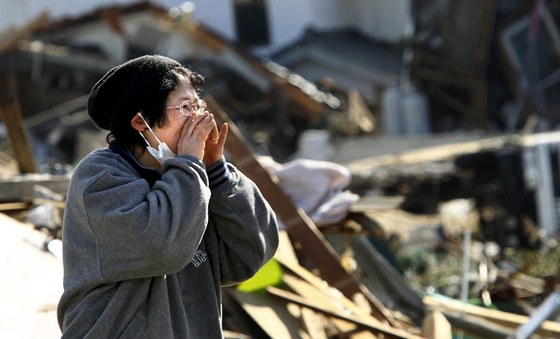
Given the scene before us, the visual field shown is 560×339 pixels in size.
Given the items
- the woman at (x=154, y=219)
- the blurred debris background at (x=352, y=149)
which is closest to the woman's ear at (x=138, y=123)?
the woman at (x=154, y=219)

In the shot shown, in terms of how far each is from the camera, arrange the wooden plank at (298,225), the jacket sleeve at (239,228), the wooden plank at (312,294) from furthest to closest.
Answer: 1. the wooden plank at (298,225)
2. the wooden plank at (312,294)
3. the jacket sleeve at (239,228)

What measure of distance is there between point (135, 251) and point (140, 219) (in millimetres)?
80

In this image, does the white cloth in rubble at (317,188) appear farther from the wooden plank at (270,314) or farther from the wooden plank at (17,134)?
the wooden plank at (17,134)

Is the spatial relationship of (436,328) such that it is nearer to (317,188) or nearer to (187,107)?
(317,188)

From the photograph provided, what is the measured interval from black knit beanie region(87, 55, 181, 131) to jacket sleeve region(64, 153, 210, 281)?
0.17 meters

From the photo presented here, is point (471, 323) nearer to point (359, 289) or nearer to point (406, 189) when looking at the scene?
point (359, 289)

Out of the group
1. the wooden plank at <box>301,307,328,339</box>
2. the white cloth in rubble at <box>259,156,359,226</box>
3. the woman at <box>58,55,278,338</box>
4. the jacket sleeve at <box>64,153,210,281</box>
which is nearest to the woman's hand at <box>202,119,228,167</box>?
the woman at <box>58,55,278,338</box>

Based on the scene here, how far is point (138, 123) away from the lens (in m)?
2.69

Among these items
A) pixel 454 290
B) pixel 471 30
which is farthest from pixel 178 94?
pixel 471 30

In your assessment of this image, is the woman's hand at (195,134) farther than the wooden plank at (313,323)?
No

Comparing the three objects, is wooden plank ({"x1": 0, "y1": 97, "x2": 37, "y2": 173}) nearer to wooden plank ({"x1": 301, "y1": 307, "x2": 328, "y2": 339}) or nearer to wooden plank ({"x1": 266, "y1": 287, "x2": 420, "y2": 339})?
wooden plank ({"x1": 266, "y1": 287, "x2": 420, "y2": 339})

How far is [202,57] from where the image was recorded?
62.2ft

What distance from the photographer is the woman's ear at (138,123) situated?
268 centimetres

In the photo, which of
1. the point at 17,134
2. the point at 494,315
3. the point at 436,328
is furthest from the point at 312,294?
the point at 17,134
